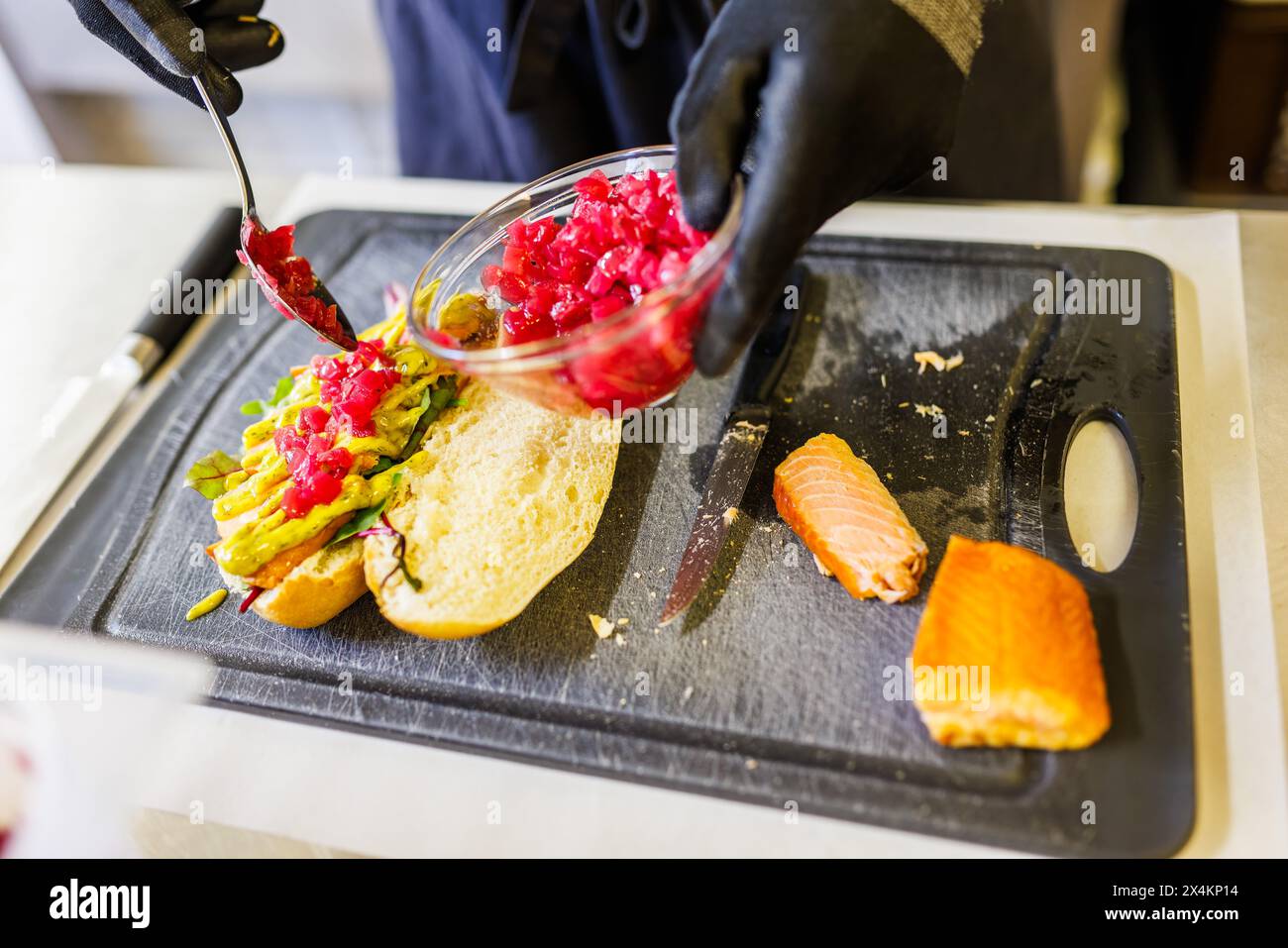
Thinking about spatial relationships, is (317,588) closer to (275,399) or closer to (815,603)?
(275,399)

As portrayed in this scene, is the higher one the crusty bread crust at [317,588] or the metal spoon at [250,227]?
the metal spoon at [250,227]

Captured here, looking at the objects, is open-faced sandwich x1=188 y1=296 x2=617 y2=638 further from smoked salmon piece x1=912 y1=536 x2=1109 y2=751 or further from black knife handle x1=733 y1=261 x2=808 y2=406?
smoked salmon piece x1=912 y1=536 x2=1109 y2=751

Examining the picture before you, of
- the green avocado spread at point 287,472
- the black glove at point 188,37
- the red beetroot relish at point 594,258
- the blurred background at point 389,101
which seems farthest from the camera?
the blurred background at point 389,101

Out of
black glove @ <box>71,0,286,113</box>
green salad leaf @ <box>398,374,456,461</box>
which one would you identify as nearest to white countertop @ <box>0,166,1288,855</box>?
green salad leaf @ <box>398,374,456,461</box>

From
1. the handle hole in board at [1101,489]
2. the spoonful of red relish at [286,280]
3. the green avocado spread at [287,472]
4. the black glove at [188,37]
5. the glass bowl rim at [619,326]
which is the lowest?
the green avocado spread at [287,472]

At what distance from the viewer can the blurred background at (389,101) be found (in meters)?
3.24

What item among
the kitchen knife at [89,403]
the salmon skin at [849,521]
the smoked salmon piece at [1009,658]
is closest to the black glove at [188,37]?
the kitchen knife at [89,403]

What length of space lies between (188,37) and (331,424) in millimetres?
823

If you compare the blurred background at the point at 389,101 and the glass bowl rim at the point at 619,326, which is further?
the blurred background at the point at 389,101

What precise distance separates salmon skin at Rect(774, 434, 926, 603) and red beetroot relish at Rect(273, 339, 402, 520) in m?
0.82

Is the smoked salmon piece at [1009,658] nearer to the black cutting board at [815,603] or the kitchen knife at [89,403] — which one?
the black cutting board at [815,603]

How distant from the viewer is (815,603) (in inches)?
66.6

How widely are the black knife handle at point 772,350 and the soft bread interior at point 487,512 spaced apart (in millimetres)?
322

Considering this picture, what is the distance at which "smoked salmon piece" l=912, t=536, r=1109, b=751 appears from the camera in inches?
56.5
